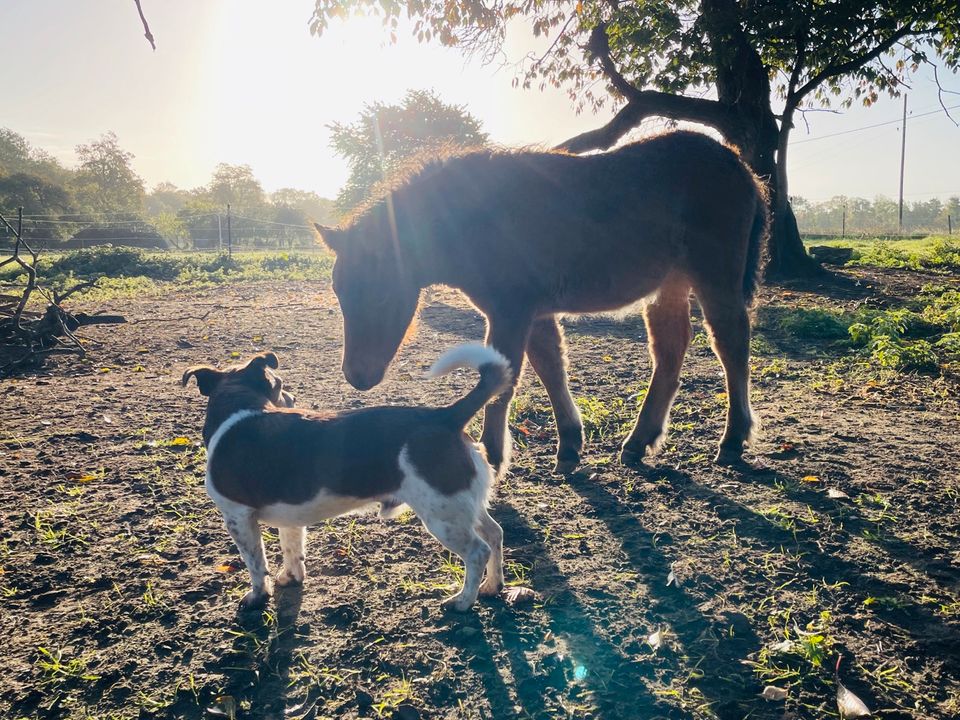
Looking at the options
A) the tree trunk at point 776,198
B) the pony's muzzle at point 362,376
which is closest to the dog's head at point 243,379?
the pony's muzzle at point 362,376

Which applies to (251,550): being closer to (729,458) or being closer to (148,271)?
(729,458)

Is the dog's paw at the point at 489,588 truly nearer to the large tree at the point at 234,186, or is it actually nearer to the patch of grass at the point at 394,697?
the patch of grass at the point at 394,697

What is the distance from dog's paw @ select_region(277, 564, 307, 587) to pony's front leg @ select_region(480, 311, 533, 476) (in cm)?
147

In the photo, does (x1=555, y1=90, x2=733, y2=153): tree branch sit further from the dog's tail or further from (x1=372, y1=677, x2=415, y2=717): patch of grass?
(x1=372, y1=677, x2=415, y2=717): patch of grass

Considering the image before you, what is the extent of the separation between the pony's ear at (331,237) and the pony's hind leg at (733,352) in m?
2.58

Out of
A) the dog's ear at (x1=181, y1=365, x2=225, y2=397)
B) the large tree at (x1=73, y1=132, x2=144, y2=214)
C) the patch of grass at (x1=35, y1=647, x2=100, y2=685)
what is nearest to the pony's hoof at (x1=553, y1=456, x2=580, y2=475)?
the dog's ear at (x1=181, y1=365, x2=225, y2=397)

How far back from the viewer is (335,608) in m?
2.90

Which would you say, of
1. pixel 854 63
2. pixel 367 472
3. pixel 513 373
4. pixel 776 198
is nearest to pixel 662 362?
pixel 513 373

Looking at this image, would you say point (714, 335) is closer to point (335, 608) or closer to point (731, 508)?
point (731, 508)

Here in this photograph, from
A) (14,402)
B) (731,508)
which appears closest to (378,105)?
(14,402)

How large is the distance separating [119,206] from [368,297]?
252ft

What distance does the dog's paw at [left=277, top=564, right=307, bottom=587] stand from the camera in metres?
3.15

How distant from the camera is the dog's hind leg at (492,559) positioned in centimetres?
296

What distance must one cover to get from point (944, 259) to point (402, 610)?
16.8 m
